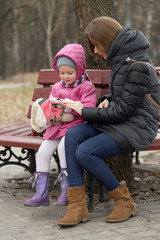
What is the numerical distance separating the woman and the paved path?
0.34 ft

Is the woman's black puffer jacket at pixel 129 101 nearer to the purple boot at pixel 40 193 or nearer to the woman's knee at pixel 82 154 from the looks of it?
the woman's knee at pixel 82 154

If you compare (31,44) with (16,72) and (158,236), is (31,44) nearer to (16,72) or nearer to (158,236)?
(16,72)

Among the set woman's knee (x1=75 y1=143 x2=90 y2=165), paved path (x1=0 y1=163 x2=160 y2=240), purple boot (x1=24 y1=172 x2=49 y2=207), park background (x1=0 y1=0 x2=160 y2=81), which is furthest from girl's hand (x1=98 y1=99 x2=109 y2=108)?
park background (x1=0 y1=0 x2=160 y2=81)

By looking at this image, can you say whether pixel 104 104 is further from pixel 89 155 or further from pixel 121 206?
pixel 121 206

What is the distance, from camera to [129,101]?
3.71 metres

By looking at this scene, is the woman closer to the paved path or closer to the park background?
the paved path

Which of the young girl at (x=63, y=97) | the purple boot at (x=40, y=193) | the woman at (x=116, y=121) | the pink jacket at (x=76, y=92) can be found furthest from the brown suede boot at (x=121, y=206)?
the pink jacket at (x=76, y=92)

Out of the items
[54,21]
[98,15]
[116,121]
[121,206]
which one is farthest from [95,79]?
[54,21]

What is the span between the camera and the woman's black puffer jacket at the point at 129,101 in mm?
3719

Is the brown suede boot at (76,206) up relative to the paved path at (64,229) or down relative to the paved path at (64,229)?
up

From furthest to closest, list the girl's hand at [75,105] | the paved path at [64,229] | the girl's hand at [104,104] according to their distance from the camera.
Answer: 1. the girl's hand at [104,104]
2. the girl's hand at [75,105]
3. the paved path at [64,229]

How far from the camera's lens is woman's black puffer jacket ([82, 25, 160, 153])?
3719 millimetres

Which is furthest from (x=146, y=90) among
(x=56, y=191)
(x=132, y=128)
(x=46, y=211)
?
(x=56, y=191)

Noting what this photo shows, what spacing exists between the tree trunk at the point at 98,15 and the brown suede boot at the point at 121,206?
104 cm
